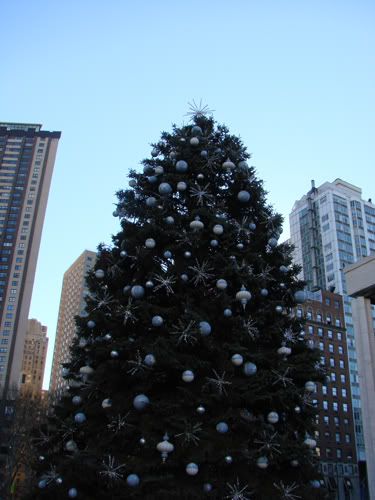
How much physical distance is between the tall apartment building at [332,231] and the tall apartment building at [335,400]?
9820 mm

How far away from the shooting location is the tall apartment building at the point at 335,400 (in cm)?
6519

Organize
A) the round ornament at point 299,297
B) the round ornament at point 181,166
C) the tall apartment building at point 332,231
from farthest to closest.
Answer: the tall apartment building at point 332,231
the round ornament at point 181,166
the round ornament at point 299,297

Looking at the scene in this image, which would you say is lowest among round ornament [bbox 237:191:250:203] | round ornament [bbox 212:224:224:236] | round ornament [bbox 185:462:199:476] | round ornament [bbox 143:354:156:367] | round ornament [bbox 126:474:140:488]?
round ornament [bbox 126:474:140:488]

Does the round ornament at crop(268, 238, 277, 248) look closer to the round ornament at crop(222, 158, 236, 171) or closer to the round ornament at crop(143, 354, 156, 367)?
the round ornament at crop(222, 158, 236, 171)

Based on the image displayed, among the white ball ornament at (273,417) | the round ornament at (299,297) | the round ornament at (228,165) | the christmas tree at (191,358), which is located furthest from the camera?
the round ornament at (228,165)

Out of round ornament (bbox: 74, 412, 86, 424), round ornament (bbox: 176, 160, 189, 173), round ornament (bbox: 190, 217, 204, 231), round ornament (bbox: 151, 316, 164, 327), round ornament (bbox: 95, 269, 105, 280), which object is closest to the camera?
round ornament (bbox: 151, 316, 164, 327)

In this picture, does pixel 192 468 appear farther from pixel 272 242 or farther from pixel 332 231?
pixel 332 231

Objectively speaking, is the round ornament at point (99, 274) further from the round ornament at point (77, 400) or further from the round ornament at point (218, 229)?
the round ornament at point (218, 229)

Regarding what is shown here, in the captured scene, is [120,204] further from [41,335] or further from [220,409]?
[41,335]

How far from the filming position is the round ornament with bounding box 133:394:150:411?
8.05m

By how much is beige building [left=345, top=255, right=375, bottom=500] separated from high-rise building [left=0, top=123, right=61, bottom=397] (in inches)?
3813

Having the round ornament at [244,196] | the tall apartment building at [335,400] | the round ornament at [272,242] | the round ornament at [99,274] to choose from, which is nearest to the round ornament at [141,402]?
the round ornament at [99,274]

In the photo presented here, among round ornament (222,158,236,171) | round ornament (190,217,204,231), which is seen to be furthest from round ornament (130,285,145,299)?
round ornament (222,158,236,171)

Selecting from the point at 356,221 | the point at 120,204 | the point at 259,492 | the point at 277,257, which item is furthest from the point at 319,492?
the point at 356,221
